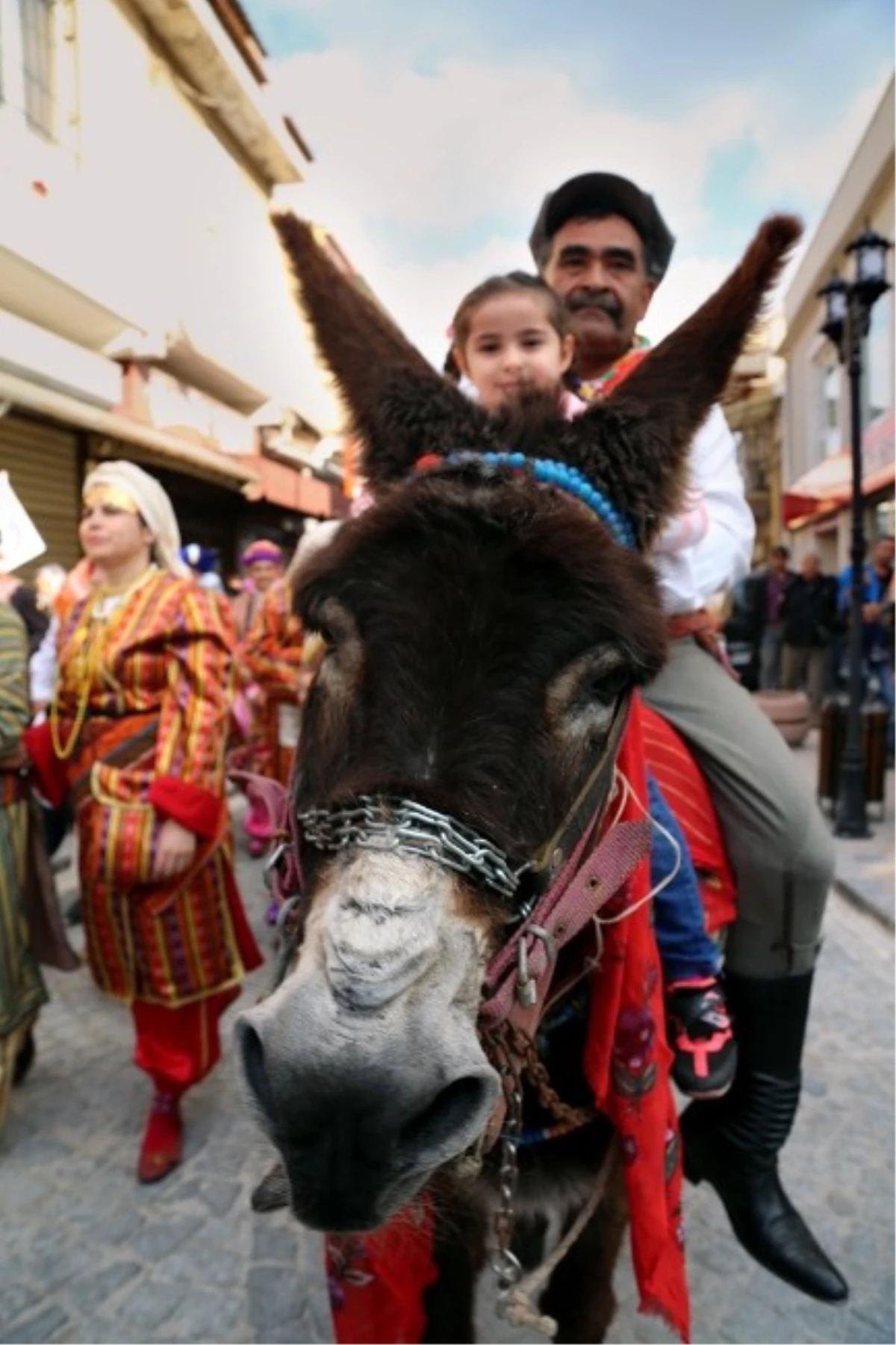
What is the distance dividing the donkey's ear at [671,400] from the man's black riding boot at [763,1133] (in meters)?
1.52

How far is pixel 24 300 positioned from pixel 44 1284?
118 inches

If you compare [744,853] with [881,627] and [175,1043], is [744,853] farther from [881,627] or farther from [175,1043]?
[881,627]

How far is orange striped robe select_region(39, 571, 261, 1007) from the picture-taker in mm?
3420

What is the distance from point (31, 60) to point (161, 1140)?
11.8 ft

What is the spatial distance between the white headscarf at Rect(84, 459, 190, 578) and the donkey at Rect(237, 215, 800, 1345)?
1.73 meters

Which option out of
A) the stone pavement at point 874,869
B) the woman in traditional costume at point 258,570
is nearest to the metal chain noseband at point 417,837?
the stone pavement at point 874,869

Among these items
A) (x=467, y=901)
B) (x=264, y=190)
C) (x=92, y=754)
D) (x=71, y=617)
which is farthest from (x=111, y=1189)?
(x=264, y=190)

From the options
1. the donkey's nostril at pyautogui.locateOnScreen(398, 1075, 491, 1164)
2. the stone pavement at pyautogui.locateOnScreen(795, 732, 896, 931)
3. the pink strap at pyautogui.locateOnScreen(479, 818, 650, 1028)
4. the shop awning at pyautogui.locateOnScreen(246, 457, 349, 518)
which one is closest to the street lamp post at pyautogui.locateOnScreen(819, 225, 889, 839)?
the stone pavement at pyautogui.locateOnScreen(795, 732, 896, 931)

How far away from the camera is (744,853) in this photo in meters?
2.46

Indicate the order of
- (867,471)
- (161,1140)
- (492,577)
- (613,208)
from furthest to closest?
(867,471), (161,1140), (613,208), (492,577)

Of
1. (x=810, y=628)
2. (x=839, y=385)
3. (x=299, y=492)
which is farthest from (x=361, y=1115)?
(x=839, y=385)

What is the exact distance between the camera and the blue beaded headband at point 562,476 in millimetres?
1747

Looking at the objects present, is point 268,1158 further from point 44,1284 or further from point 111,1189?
point 111,1189

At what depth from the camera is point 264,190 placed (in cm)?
254
